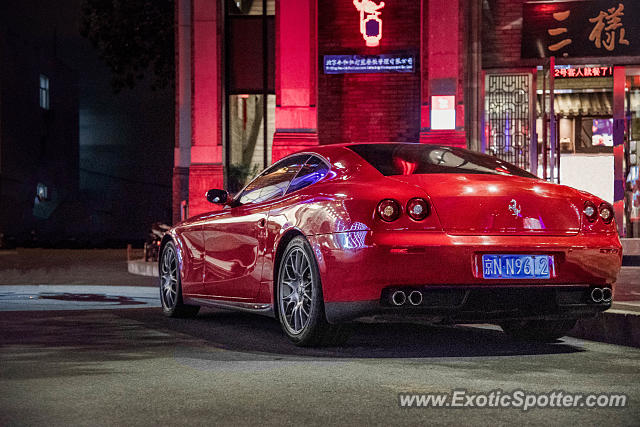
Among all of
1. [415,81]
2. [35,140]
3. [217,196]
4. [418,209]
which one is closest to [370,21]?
[415,81]

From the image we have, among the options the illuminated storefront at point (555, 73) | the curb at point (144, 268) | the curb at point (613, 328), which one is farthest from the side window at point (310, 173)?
the illuminated storefront at point (555, 73)

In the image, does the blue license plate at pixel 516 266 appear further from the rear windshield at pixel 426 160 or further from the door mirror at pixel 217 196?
the door mirror at pixel 217 196

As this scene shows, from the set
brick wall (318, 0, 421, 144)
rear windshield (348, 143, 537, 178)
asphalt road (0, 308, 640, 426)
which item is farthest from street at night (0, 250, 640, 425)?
brick wall (318, 0, 421, 144)

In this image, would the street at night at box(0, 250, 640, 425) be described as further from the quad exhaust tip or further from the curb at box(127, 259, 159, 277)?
the curb at box(127, 259, 159, 277)

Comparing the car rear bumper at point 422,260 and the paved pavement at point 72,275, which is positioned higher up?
the car rear bumper at point 422,260

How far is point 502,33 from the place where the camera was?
62.1 ft

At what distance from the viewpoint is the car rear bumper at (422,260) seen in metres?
5.77

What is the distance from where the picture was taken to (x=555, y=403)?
463 centimetres

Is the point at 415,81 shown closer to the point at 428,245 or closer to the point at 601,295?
the point at 601,295

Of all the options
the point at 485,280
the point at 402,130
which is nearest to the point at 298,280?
the point at 485,280

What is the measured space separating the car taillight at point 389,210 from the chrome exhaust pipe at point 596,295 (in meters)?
1.40

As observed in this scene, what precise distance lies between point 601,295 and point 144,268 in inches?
472

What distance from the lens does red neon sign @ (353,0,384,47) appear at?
19328 mm

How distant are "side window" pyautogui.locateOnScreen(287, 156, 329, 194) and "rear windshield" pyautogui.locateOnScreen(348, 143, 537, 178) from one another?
0.26 m
